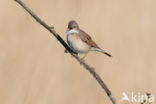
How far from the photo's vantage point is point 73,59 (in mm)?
5391

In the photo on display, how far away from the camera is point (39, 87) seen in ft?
15.3

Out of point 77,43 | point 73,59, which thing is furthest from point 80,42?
point 73,59

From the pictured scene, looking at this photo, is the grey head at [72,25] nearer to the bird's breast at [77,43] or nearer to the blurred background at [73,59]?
the bird's breast at [77,43]

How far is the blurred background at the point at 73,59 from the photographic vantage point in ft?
16.5

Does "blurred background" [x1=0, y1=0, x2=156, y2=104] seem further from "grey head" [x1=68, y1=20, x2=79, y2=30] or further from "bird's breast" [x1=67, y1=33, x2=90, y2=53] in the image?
"grey head" [x1=68, y1=20, x2=79, y2=30]

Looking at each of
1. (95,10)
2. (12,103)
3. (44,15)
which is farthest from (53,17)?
(12,103)

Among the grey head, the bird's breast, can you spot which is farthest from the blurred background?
the grey head

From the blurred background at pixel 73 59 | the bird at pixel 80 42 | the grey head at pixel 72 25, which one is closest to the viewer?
the grey head at pixel 72 25

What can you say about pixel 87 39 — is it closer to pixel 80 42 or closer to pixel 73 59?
pixel 80 42

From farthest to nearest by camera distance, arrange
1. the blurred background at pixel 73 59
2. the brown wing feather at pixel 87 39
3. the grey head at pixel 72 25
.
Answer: the blurred background at pixel 73 59, the brown wing feather at pixel 87 39, the grey head at pixel 72 25

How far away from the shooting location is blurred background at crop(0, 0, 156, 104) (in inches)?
198

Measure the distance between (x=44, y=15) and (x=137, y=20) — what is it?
127 centimetres

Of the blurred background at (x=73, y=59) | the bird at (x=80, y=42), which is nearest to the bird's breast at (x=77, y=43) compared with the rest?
the bird at (x=80, y=42)

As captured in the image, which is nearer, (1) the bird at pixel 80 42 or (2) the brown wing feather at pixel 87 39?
(1) the bird at pixel 80 42
